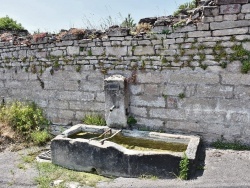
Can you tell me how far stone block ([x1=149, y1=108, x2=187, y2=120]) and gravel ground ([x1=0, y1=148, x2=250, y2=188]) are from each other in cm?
83

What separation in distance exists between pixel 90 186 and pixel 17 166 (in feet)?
5.95

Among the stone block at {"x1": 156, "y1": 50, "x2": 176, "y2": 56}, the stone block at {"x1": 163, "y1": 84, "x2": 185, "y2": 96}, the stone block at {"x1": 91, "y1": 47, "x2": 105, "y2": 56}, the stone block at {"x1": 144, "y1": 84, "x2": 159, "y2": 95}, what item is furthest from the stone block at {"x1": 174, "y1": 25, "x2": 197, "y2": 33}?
the stone block at {"x1": 91, "y1": 47, "x2": 105, "y2": 56}

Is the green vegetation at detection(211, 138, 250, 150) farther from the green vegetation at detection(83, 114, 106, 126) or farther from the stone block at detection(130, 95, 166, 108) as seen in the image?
the green vegetation at detection(83, 114, 106, 126)

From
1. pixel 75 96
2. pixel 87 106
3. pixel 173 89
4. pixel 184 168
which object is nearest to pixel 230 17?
pixel 173 89

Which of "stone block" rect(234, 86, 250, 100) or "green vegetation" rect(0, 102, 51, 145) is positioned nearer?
"stone block" rect(234, 86, 250, 100)

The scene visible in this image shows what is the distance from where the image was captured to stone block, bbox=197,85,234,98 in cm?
500

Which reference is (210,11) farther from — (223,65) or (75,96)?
(75,96)

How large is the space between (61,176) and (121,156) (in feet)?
3.84

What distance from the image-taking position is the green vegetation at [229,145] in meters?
5.01

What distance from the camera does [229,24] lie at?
4797 millimetres

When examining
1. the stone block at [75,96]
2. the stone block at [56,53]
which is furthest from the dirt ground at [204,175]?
the stone block at [56,53]

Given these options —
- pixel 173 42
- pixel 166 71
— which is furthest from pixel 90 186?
pixel 173 42

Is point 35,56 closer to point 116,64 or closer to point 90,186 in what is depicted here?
point 116,64

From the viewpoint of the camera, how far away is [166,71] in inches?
216
